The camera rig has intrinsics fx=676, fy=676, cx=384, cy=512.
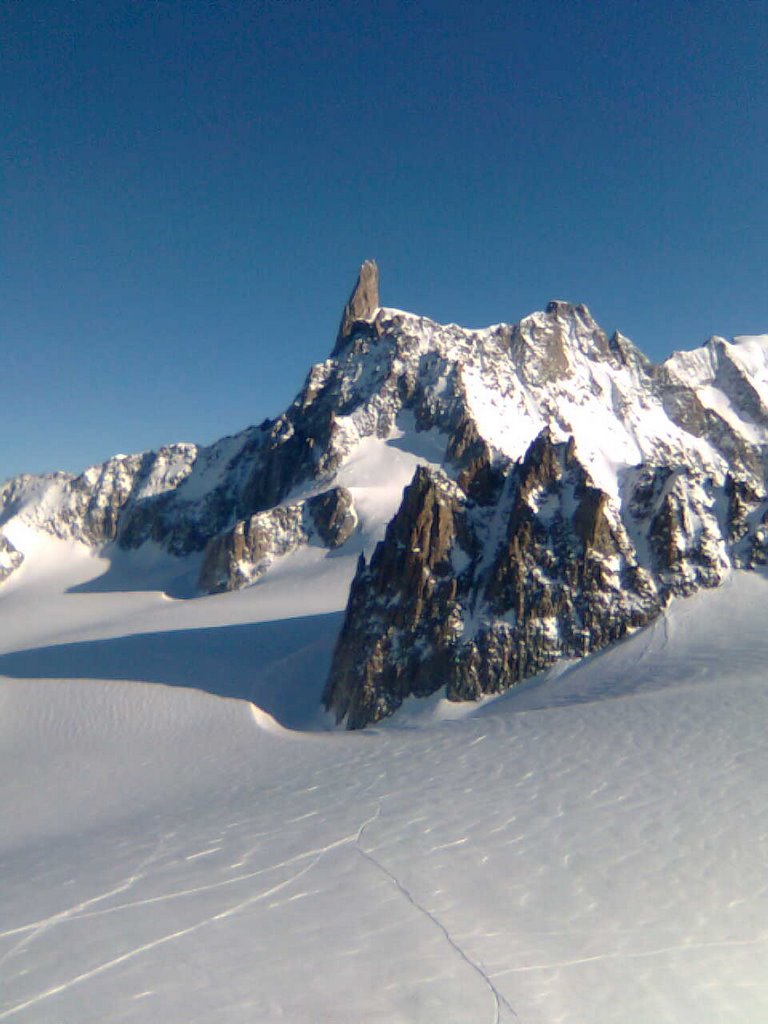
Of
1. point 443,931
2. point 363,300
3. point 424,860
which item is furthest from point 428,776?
point 363,300

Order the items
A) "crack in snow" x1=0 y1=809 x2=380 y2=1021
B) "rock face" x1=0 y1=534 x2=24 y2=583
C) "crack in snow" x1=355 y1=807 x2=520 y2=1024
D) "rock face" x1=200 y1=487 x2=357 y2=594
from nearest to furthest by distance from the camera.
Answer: "crack in snow" x1=355 y1=807 x2=520 y2=1024 < "crack in snow" x1=0 y1=809 x2=380 y2=1021 < "rock face" x1=200 y1=487 x2=357 y2=594 < "rock face" x1=0 y1=534 x2=24 y2=583

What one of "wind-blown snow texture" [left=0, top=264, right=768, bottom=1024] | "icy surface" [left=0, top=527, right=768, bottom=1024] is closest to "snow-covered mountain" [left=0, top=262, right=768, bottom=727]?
"wind-blown snow texture" [left=0, top=264, right=768, bottom=1024]

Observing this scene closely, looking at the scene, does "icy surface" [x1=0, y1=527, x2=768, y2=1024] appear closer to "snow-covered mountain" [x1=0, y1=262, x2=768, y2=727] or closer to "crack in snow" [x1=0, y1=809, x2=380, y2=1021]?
"crack in snow" [x1=0, y1=809, x2=380, y2=1021]

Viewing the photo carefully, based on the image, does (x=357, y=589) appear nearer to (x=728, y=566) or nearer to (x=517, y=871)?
(x=728, y=566)

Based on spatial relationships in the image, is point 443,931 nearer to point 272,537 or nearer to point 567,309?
point 272,537

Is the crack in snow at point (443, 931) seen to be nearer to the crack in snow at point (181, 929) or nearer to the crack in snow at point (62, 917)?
the crack in snow at point (181, 929)

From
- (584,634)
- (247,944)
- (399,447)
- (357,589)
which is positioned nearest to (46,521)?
(399,447)

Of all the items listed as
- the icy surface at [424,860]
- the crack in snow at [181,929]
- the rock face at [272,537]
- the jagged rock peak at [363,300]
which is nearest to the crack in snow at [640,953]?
the icy surface at [424,860]
